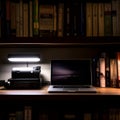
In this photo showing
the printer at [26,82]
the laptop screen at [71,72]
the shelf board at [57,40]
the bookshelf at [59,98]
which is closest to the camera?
the bookshelf at [59,98]

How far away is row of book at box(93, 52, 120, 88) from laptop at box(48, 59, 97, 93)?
0.23ft

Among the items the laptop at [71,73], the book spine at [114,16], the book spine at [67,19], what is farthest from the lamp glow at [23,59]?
the book spine at [114,16]

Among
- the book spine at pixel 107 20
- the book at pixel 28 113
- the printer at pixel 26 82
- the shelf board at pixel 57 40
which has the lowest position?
the book at pixel 28 113

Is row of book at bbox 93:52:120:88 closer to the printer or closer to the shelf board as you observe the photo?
the shelf board

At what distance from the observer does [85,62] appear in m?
1.68

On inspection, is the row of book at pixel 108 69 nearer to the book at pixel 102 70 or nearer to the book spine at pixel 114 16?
the book at pixel 102 70

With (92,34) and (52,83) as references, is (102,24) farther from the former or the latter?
(52,83)

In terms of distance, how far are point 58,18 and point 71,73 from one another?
1.43 feet

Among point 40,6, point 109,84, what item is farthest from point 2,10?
point 109,84

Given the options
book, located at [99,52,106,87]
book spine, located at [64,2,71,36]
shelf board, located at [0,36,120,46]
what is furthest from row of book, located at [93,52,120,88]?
book spine, located at [64,2,71,36]

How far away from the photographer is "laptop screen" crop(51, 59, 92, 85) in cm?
165

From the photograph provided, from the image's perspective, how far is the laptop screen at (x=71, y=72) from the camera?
165 centimetres

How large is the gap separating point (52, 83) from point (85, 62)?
30 centimetres

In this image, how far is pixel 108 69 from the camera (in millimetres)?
1609
